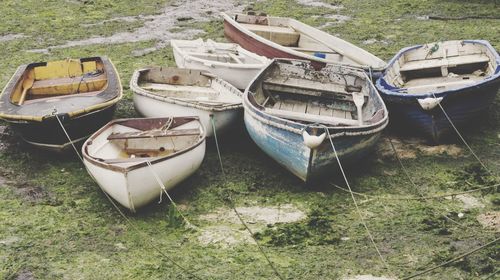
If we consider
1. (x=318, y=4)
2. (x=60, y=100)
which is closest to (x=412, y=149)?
(x=60, y=100)

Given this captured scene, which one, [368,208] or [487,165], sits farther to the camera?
[487,165]

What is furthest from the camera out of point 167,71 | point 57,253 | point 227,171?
point 167,71

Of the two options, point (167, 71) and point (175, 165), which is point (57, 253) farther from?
point (167, 71)

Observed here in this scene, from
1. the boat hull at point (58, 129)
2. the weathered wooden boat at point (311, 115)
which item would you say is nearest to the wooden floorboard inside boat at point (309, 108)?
the weathered wooden boat at point (311, 115)

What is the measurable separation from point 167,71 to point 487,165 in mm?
4176

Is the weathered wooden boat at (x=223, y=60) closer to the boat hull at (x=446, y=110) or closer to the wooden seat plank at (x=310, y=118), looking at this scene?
the wooden seat plank at (x=310, y=118)

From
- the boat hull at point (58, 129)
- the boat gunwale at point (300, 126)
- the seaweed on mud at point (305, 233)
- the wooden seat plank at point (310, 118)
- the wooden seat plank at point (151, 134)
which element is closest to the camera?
the seaweed on mud at point (305, 233)

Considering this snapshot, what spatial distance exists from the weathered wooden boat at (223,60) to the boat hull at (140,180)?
2.34 m

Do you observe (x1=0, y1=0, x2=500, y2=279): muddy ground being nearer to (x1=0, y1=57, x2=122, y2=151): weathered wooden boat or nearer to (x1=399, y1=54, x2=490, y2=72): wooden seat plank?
(x1=0, y1=57, x2=122, y2=151): weathered wooden boat

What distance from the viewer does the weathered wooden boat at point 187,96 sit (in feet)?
22.6

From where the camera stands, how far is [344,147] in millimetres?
5941

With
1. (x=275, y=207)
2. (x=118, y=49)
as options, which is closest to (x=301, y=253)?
(x=275, y=207)

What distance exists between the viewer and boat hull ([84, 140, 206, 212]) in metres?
5.34

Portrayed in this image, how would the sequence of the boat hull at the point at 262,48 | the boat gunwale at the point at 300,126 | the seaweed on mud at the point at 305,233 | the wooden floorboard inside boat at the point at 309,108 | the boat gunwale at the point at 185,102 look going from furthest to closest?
the boat hull at the point at 262,48
the wooden floorboard inside boat at the point at 309,108
the boat gunwale at the point at 185,102
the boat gunwale at the point at 300,126
the seaweed on mud at the point at 305,233
